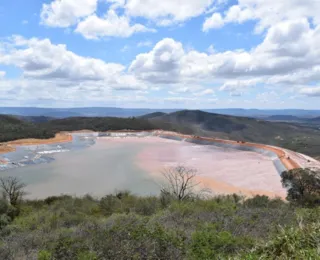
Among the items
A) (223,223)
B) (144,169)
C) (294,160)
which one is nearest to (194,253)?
(223,223)

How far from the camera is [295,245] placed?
4121 millimetres

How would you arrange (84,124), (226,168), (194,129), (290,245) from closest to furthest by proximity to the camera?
1. (290,245)
2. (226,168)
3. (84,124)
4. (194,129)

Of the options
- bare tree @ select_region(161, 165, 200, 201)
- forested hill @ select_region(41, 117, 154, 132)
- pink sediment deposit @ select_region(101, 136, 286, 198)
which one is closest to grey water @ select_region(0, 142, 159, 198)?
bare tree @ select_region(161, 165, 200, 201)

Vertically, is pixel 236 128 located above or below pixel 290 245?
below

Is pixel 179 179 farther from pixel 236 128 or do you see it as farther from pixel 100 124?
pixel 236 128

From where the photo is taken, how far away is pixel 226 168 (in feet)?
114

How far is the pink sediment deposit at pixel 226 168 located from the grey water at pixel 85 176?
2192mm

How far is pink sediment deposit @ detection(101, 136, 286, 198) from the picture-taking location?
26.3m

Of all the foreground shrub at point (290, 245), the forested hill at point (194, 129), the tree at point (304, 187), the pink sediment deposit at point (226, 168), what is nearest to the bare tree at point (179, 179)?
the pink sediment deposit at point (226, 168)

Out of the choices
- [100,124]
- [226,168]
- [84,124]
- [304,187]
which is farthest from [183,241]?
[84,124]

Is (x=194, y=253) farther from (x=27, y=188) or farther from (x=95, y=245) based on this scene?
(x=27, y=188)

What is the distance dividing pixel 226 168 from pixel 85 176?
49.8 ft

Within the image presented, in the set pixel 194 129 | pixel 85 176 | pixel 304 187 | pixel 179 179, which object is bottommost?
pixel 85 176

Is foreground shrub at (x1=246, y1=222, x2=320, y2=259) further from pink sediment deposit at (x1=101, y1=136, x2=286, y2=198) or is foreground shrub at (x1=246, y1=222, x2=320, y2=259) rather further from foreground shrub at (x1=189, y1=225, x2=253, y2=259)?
pink sediment deposit at (x1=101, y1=136, x2=286, y2=198)
